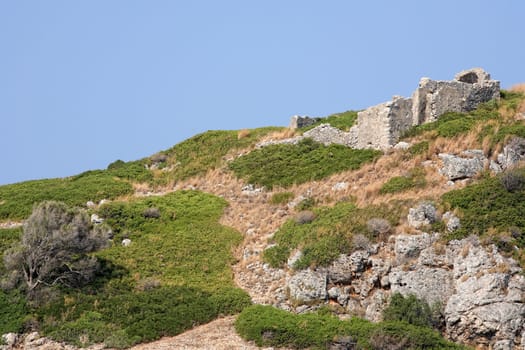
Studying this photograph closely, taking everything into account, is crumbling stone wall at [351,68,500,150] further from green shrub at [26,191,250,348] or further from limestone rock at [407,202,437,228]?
limestone rock at [407,202,437,228]

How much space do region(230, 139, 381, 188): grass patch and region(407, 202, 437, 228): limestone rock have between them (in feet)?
28.0

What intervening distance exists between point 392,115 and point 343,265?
12.3 metres

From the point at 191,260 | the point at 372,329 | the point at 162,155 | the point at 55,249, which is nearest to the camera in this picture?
the point at 372,329

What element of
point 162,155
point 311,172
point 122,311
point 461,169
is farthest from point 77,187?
point 461,169

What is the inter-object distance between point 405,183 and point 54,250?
14346mm

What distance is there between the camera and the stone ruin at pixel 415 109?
40938 mm

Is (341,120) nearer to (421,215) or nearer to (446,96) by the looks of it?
(446,96)

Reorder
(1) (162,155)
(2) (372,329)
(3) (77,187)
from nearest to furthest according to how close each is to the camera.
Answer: (2) (372,329) < (3) (77,187) < (1) (162,155)

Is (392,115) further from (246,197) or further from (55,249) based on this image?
(55,249)

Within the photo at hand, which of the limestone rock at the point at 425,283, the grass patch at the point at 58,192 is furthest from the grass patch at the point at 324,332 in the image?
the grass patch at the point at 58,192

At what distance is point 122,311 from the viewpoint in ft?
96.4

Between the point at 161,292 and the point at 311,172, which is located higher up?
the point at 311,172

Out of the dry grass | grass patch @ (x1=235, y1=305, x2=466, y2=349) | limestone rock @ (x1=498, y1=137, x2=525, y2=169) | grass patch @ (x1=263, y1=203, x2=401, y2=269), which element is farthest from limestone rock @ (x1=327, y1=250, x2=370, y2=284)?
the dry grass

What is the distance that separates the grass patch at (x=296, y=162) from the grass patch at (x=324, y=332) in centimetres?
1282
